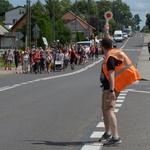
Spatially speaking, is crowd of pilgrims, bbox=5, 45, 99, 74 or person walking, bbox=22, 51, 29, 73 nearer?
person walking, bbox=22, 51, 29, 73

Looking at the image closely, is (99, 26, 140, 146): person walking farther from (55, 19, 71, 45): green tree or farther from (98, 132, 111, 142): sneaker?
(55, 19, 71, 45): green tree

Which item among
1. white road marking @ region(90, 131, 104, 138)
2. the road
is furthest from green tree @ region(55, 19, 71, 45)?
white road marking @ region(90, 131, 104, 138)

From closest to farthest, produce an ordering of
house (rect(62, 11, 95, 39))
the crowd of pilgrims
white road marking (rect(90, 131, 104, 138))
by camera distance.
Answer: white road marking (rect(90, 131, 104, 138)) → the crowd of pilgrims → house (rect(62, 11, 95, 39))

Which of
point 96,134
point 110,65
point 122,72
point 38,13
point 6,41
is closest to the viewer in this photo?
point 110,65

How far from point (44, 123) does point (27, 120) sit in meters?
0.59

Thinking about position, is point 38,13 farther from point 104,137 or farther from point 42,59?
point 104,137

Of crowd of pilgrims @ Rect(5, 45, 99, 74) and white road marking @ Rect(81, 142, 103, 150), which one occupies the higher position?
white road marking @ Rect(81, 142, 103, 150)

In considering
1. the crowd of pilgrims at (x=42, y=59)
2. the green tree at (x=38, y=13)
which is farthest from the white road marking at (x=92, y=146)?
the green tree at (x=38, y=13)

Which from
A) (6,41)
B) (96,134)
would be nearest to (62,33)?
(6,41)

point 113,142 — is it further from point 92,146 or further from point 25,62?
point 25,62

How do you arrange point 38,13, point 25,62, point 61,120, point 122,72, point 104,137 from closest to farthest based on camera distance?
point 122,72
point 104,137
point 61,120
point 25,62
point 38,13

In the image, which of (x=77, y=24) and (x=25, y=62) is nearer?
(x=25, y=62)

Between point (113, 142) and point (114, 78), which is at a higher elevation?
point (114, 78)

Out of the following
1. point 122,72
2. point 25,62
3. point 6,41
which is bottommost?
point 25,62
